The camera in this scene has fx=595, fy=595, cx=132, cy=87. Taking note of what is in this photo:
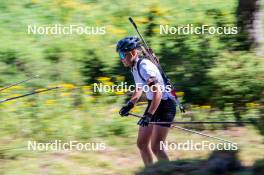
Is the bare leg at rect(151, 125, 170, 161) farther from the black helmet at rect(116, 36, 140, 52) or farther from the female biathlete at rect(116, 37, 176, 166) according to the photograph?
the black helmet at rect(116, 36, 140, 52)

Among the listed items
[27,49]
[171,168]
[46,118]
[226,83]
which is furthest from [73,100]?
[171,168]

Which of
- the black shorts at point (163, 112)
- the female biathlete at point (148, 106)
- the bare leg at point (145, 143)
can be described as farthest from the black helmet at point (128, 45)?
the bare leg at point (145, 143)

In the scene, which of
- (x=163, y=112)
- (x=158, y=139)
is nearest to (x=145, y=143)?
(x=158, y=139)

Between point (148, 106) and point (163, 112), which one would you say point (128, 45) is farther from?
point (163, 112)

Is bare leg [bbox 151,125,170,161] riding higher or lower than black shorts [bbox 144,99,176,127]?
lower

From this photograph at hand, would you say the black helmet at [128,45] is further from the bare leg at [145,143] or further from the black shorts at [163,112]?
the bare leg at [145,143]

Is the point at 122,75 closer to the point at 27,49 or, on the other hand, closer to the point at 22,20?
the point at 27,49

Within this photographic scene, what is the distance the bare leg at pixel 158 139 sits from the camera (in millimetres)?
6676

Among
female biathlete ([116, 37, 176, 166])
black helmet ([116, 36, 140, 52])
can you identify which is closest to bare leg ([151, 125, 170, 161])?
female biathlete ([116, 37, 176, 166])

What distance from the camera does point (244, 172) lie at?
5.37 m

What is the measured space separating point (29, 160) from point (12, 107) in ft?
3.79

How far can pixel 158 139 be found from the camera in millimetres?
6711

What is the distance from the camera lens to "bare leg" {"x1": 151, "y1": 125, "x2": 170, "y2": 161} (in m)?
6.68

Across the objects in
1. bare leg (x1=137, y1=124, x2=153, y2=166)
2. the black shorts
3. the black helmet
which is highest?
the black helmet
